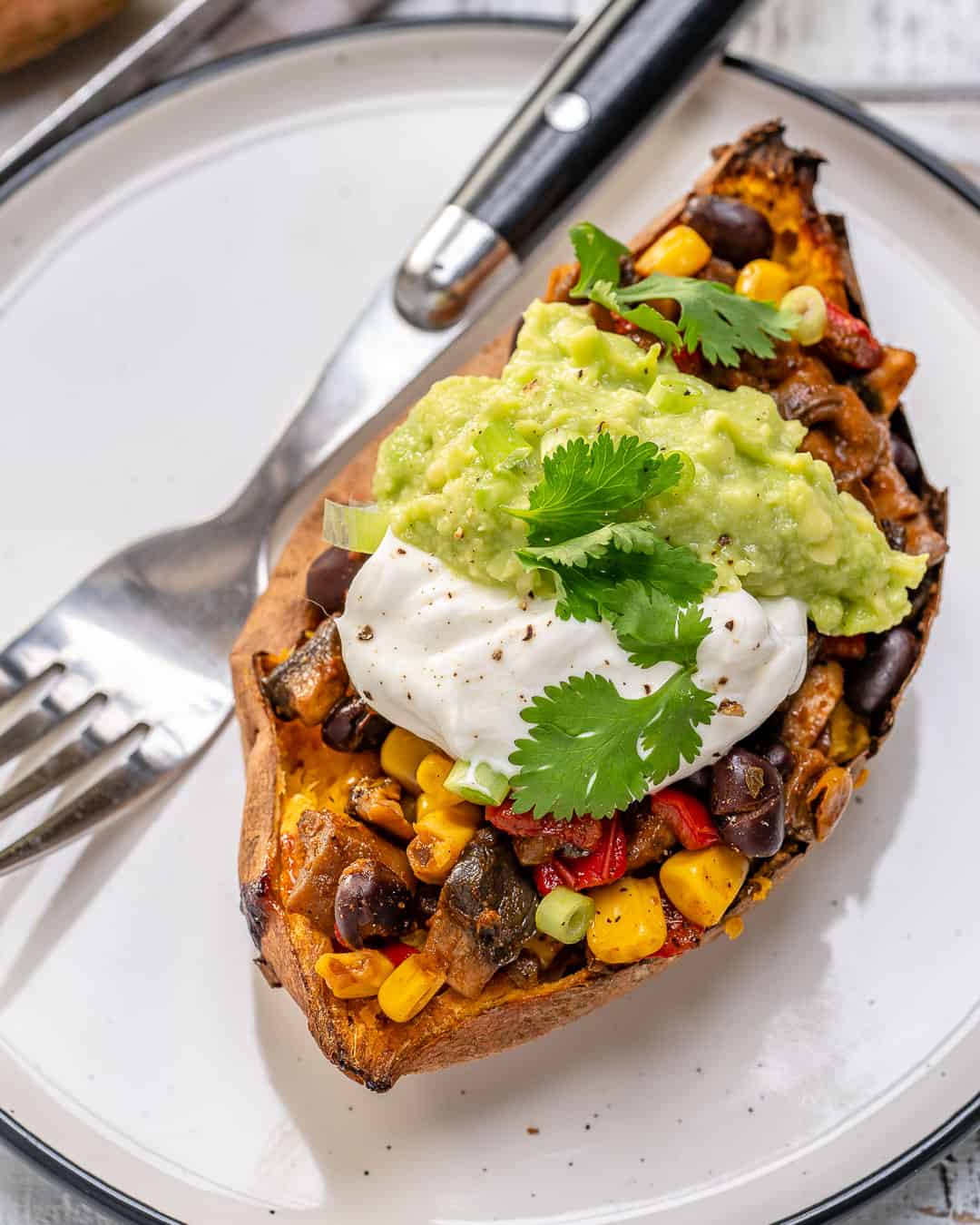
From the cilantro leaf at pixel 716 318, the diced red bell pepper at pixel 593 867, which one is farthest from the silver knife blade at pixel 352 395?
the diced red bell pepper at pixel 593 867

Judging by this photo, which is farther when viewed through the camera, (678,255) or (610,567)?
(678,255)

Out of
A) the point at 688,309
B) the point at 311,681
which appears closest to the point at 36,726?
the point at 311,681

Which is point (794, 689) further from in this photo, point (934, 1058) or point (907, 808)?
point (934, 1058)

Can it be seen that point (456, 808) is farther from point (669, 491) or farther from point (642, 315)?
point (642, 315)

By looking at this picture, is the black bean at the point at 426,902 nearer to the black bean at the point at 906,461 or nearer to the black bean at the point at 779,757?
the black bean at the point at 779,757

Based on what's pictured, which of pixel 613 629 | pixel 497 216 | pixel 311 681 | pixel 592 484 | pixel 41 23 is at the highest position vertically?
pixel 41 23

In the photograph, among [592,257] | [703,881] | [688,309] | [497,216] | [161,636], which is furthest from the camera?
[497,216]
